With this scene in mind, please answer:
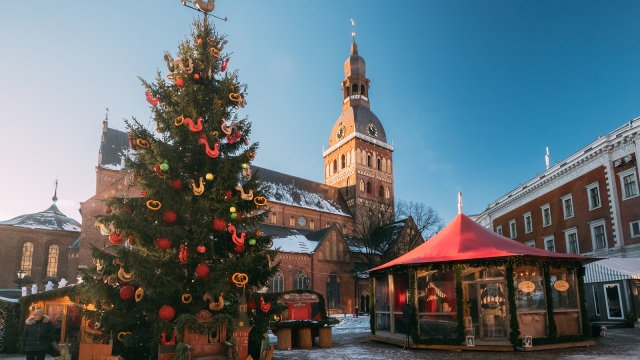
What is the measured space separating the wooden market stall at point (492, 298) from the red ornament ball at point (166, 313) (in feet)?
25.3

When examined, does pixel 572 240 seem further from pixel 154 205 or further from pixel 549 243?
pixel 154 205

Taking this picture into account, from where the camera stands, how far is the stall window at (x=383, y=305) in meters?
17.1

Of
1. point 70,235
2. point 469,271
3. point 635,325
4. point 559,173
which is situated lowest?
point 635,325

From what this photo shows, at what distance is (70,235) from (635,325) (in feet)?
148

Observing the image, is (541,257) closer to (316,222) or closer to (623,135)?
(623,135)

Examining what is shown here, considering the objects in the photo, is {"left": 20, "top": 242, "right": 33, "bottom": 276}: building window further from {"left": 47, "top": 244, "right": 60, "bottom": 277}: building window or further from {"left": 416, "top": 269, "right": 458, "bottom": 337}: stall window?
{"left": 416, "top": 269, "right": 458, "bottom": 337}: stall window

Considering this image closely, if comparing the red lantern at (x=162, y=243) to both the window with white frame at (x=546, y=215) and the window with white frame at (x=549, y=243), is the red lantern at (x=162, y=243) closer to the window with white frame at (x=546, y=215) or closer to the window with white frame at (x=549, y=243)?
the window with white frame at (x=549, y=243)

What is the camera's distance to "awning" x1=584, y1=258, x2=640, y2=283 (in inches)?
860

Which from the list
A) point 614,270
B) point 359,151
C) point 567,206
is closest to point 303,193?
point 359,151

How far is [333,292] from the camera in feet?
135

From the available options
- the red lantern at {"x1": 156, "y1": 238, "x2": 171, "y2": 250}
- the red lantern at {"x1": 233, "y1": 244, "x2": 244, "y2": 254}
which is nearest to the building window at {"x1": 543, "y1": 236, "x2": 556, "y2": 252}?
the red lantern at {"x1": 233, "y1": 244, "x2": 244, "y2": 254}

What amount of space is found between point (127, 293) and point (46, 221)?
40.6 m

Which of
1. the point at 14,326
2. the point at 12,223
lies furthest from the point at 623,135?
the point at 12,223

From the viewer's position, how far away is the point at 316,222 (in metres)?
50.4
